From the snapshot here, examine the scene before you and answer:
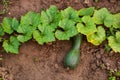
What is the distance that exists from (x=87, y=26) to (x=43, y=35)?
0.55 meters

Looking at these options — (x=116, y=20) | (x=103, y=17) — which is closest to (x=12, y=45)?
(x=103, y=17)

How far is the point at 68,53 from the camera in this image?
491 centimetres

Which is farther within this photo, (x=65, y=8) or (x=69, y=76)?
(x=65, y=8)

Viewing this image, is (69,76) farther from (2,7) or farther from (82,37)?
(2,7)

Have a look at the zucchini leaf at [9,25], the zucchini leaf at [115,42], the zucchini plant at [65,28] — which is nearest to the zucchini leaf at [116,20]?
the zucchini plant at [65,28]

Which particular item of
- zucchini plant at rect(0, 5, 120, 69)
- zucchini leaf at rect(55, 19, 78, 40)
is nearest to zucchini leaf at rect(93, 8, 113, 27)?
zucchini plant at rect(0, 5, 120, 69)

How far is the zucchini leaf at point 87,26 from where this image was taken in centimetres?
484

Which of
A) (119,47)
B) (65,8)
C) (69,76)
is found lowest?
(69,76)

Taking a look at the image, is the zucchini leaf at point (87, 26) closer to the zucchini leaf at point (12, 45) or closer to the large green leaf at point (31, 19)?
the large green leaf at point (31, 19)

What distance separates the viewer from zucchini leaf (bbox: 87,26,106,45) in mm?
4895

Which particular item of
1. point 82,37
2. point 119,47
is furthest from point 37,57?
point 119,47

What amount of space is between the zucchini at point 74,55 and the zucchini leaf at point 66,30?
0.43 ft

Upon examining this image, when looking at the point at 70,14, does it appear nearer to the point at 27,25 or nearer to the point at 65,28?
the point at 65,28

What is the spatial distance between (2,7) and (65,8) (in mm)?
825
